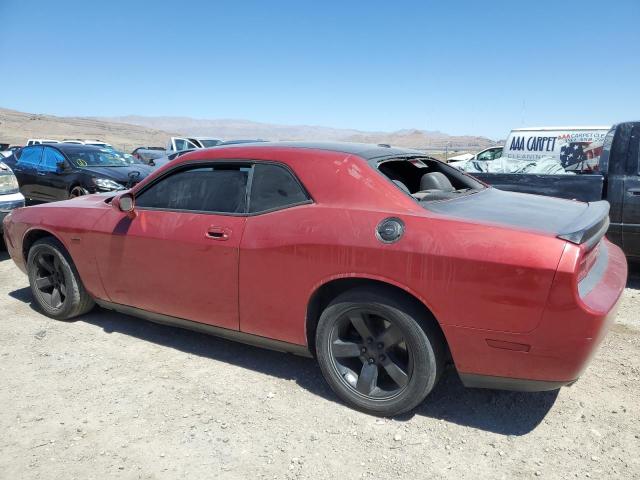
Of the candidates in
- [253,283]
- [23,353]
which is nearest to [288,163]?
[253,283]

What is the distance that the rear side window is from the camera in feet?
10.00

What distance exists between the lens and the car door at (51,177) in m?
9.57

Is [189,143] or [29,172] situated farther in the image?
[189,143]

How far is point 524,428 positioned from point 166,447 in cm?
195

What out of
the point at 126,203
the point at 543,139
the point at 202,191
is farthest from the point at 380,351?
the point at 543,139

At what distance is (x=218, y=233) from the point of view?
3.19 m

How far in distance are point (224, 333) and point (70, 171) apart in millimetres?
7720

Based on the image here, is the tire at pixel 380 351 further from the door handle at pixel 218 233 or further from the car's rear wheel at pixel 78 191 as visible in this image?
the car's rear wheel at pixel 78 191

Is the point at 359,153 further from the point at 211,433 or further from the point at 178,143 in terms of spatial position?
the point at 178,143

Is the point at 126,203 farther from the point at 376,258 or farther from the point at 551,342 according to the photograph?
the point at 551,342

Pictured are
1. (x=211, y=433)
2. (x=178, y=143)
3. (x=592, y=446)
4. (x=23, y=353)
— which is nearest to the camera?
(x=592, y=446)

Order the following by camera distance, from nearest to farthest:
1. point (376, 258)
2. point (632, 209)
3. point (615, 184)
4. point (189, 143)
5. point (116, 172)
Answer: point (376, 258) < point (632, 209) < point (615, 184) < point (116, 172) < point (189, 143)

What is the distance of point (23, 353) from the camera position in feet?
12.4

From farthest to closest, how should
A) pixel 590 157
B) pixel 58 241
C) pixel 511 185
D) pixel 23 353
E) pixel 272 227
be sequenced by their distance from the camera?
pixel 590 157 → pixel 511 185 → pixel 58 241 → pixel 23 353 → pixel 272 227
